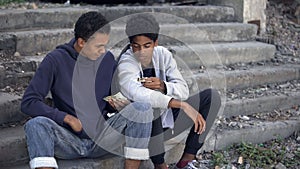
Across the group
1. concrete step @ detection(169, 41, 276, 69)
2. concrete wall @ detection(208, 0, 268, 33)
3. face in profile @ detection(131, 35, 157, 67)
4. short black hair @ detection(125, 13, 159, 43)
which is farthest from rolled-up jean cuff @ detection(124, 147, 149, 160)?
concrete wall @ detection(208, 0, 268, 33)

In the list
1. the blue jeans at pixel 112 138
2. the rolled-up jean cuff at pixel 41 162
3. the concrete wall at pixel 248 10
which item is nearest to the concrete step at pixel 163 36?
the concrete wall at pixel 248 10

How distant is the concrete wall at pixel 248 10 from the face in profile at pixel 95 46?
11.1ft

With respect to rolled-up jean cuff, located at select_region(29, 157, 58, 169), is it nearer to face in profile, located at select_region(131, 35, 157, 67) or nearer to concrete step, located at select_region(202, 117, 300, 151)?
face in profile, located at select_region(131, 35, 157, 67)

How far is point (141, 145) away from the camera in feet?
10.1

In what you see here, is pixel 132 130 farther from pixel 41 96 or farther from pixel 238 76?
pixel 238 76

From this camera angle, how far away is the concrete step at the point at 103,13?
4.46 m

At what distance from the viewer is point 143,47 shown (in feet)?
10.6

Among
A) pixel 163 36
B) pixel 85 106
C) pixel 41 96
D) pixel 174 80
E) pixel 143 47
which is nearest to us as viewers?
pixel 41 96

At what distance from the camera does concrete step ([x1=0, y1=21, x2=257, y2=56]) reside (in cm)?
415

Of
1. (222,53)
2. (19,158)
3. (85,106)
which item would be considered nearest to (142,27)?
(85,106)

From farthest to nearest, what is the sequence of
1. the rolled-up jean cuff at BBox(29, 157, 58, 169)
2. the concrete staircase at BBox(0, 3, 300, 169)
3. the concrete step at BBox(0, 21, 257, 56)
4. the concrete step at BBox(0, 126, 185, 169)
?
the concrete step at BBox(0, 21, 257, 56), the concrete staircase at BBox(0, 3, 300, 169), the concrete step at BBox(0, 126, 185, 169), the rolled-up jean cuff at BBox(29, 157, 58, 169)

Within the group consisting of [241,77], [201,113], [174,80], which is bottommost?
[241,77]

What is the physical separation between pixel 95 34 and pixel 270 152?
1.87 m

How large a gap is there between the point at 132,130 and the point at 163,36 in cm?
220
